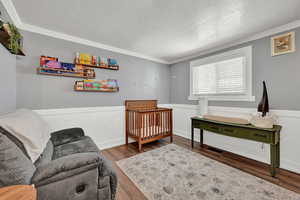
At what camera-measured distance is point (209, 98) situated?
110 inches

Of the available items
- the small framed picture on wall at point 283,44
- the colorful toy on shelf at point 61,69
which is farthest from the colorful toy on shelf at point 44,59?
the small framed picture on wall at point 283,44

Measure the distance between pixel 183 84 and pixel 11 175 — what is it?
11.2 ft

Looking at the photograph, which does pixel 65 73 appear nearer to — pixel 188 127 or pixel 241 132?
pixel 188 127

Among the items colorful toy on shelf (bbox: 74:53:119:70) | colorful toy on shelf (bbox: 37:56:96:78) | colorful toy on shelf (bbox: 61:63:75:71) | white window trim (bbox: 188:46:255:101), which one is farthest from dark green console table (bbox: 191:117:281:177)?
colorful toy on shelf (bbox: 61:63:75:71)

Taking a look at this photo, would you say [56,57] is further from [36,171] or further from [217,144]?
[217,144]

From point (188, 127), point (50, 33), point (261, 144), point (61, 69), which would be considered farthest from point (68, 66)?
point (261, 144)

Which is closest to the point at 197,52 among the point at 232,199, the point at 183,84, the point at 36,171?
the point at 183,84

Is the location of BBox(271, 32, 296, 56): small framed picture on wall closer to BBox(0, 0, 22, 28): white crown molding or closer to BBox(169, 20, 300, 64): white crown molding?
BBox(169, 20, 300, 64): white crown molding

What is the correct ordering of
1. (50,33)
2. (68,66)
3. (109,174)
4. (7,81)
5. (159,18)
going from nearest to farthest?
(109,174), (7,81), (159,18), (50,33), (68,66)

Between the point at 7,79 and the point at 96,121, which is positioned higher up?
the point at 7,79

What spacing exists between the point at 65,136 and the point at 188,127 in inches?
111

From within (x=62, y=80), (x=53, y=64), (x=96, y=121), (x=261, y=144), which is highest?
(x=53, y=64)

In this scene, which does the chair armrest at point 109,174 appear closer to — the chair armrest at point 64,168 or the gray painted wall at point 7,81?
the chair armrest at point 64,168

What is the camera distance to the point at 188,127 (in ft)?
10.7
